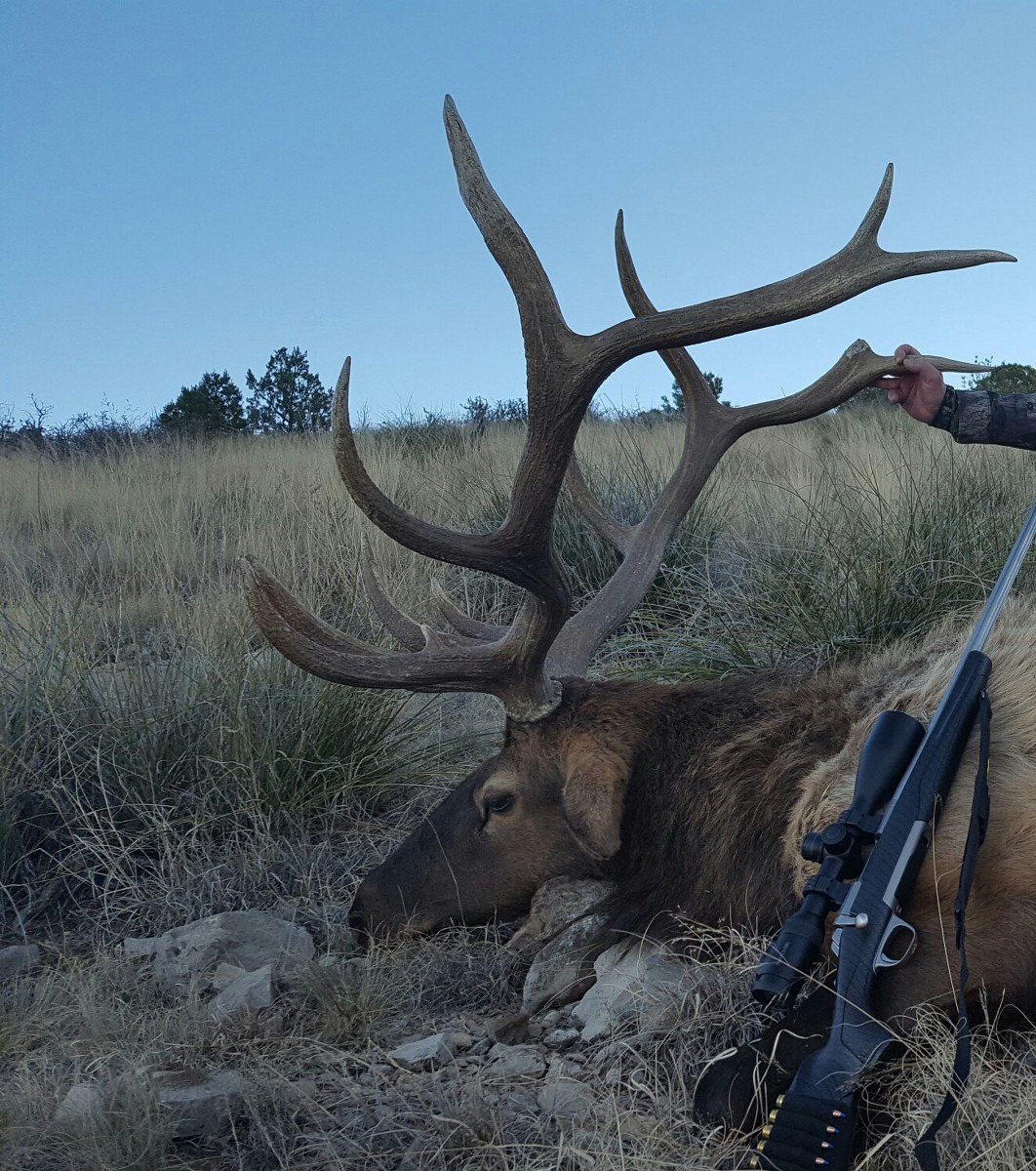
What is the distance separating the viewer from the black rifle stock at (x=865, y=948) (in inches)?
75.4

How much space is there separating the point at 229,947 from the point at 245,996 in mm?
346

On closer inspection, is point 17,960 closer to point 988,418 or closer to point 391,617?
point 391,617

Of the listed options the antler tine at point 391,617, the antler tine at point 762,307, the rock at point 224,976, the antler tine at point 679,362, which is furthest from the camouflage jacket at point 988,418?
the rock at point 224,976

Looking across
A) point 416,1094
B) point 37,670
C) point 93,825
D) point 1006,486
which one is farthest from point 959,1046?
point 1006,486

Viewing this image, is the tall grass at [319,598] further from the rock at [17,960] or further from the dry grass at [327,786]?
the rock at [17,960]

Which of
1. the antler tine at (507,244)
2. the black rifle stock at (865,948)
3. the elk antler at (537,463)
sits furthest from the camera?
the elk antler at (537,463)

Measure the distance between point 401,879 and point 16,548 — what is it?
4655mm

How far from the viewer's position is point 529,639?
312 centimetres

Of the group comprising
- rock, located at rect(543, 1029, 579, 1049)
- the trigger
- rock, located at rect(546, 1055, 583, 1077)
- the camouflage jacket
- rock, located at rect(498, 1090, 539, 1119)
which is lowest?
rock, located at rect(543, 1029, 579, 1049)

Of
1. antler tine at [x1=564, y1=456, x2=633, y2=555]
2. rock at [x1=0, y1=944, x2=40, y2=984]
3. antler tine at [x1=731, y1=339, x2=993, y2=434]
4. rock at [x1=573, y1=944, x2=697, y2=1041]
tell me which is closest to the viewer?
rock at [x1=573, y1=944, x2=697, y2=1041]

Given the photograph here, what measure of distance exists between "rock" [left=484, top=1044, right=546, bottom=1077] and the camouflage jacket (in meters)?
2.31

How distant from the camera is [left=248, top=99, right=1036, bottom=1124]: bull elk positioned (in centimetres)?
266

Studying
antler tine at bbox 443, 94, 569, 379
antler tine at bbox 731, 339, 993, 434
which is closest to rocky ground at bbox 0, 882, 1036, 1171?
antler tine at bbox 443, 94, 569, 379

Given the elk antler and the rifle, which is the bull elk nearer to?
the elk antler
